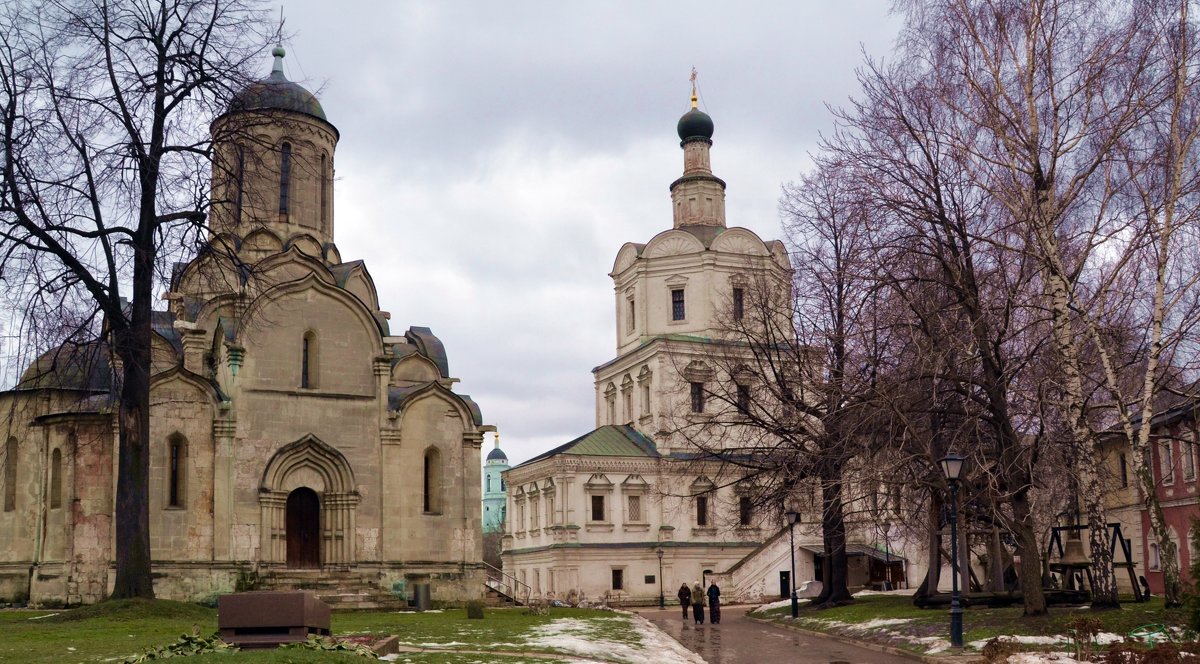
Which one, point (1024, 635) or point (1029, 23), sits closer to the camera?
point (1024, 635)

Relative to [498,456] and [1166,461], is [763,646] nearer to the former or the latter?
[1166,461]

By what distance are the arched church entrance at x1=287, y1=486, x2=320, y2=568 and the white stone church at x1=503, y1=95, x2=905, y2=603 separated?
20257mm

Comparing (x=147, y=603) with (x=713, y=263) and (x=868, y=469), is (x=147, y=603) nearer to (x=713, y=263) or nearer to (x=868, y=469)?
(x=868, y=469)

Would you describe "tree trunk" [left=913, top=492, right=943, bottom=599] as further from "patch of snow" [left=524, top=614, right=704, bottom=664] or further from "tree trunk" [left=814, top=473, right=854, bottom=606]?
"patch of snow" [left=524, top=614, right=704, bottom=664]

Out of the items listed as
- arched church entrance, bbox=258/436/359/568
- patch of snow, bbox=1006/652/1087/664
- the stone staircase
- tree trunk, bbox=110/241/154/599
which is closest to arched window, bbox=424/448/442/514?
arched church entrance, bbox=258/436/359/568

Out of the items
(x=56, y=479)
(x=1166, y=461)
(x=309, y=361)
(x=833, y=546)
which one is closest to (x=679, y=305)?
(x=1166, y=461)

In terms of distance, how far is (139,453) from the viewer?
24016 mm

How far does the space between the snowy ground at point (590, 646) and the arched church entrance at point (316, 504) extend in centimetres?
949

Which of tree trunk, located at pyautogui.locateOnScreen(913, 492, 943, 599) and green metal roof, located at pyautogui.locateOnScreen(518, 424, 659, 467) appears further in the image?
green metal roof, located at pyautogui.locateOnScreen(518, 424, 659, 467)

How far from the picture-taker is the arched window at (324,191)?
36.2m

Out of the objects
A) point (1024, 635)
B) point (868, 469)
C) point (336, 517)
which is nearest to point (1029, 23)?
point (868, 469)

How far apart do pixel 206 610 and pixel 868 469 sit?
45.1ft

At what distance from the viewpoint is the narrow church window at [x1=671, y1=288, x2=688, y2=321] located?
5931 centimetres

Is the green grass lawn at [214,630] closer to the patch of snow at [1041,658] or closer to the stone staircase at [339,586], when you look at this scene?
the stone staircase at [339,586]
